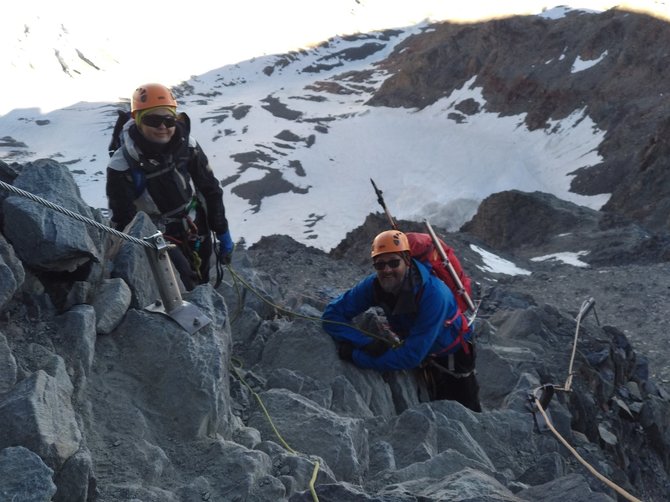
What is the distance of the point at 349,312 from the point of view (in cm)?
686

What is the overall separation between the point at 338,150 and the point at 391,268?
70.8 m

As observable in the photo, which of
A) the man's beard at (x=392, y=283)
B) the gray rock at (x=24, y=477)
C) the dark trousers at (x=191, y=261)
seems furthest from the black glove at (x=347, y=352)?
the gray rock at (x=24, y=477)

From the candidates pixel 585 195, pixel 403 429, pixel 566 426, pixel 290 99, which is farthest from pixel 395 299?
pixel 290 99

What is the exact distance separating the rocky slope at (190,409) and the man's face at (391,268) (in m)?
0.96

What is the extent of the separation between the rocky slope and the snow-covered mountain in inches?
1641

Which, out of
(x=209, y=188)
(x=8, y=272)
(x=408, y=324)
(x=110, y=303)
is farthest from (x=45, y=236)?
(x=408, y=324)

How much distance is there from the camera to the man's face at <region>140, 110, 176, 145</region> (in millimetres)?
5867

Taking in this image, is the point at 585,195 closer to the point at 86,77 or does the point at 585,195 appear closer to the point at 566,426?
the point at 566,426

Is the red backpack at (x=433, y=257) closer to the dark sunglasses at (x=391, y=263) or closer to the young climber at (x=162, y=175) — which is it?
the dark sunglasses at (x=391, y=263)

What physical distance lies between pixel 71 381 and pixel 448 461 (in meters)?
2.54

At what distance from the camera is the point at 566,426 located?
25.7ft

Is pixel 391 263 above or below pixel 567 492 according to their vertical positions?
above

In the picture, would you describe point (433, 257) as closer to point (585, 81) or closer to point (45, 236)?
point (45, 236)

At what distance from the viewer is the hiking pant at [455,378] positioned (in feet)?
23.5
